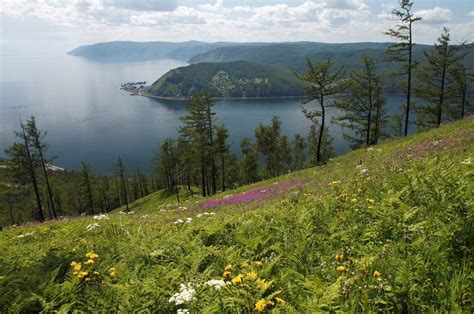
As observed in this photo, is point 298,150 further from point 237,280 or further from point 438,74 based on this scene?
point 237,280

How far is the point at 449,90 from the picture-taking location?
4047cm

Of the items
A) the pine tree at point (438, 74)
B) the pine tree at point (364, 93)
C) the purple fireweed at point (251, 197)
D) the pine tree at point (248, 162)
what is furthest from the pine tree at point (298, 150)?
the purple fireweed at point (251, 197)

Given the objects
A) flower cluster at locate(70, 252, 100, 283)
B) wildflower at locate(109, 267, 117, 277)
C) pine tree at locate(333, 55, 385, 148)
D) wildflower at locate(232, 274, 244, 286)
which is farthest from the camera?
pine tree at locate(333, 55, 385, 148)

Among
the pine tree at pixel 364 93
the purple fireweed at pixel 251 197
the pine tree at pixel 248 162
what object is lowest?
the pine tree at pixel 248 162

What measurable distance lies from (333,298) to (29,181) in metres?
50.8

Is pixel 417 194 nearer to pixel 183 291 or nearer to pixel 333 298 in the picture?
pixel 333 298

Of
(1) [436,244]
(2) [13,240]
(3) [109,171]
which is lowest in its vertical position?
(3) [109,171]

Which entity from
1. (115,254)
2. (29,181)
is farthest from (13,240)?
(29,181)

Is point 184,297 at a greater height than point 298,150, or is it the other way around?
point 184,297

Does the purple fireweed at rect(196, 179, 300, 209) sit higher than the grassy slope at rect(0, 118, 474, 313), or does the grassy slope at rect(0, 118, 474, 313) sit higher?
the grassy slope at rect(0, 118, 474, 313)

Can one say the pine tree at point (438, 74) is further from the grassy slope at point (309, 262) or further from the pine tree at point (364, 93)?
the grassy slope at point (309, 262)

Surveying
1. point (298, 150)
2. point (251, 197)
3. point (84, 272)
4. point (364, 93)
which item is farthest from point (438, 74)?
point (84, 272)

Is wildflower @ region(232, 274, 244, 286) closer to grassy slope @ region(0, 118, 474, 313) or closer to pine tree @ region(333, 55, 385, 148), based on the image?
grassy slope @ region(0, 118, 474, 313)

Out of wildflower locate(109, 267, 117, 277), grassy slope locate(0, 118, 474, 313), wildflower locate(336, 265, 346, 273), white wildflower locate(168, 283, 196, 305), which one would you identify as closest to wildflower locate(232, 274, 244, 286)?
grassy slope locate(0, 118, 474, 313)
